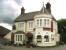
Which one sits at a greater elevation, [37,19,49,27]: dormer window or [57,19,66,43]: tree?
[37,19,49,27]: dormer window

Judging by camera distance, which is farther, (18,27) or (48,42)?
(18,27)

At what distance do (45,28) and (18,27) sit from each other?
33.1 ft

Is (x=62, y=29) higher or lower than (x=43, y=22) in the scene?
lower

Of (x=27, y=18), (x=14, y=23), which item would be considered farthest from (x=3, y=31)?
(x=27, y=18)

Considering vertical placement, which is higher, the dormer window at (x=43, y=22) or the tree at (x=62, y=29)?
the dormer window at (x=43, y=22)

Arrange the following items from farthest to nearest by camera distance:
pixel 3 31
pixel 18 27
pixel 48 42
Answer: pixel 3 31, pixel 18 27, pixel 48 42

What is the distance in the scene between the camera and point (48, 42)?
156 feet

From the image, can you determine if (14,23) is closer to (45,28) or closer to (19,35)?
(19,35)

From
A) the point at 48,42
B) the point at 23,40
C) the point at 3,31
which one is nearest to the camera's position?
the point at 48,42

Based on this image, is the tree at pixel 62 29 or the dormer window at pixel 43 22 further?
the tree at pixel 62 29

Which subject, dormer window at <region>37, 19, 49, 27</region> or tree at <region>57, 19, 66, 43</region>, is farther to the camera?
tree at <region>57, 19, 66, 43</region>

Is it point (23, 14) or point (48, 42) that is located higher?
point (23, 14)

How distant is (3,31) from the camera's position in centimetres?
7294

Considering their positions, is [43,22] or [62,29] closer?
[43,22]
